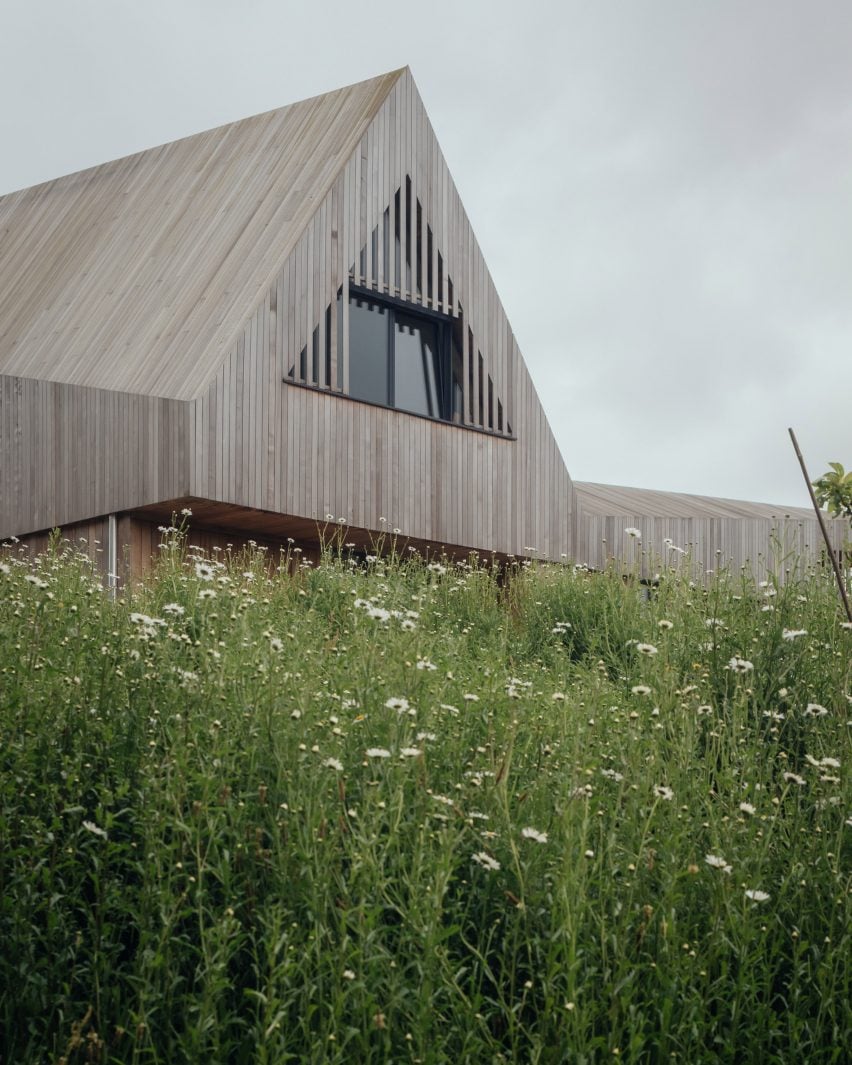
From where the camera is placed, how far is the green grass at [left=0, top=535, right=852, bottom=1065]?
443 centimetres

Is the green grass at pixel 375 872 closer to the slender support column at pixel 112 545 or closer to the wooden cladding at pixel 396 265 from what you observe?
the slender support column at pixel 112 545

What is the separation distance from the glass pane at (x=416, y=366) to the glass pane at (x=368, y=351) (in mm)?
200

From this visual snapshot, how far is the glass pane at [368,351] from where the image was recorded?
15609mm

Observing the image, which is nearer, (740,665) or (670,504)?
(740,665)

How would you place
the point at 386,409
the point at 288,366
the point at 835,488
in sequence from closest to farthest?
the point at 288,366 < the point at 386,409 < the point at 835,488

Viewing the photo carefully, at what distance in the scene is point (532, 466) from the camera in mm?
17438

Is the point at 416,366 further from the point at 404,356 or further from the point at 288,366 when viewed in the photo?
the point at 288,366

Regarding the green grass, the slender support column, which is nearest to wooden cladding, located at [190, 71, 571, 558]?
the slender support column

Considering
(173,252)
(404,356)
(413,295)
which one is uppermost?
(173,252)

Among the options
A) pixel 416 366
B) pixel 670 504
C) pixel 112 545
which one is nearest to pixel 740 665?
pixel 112 545

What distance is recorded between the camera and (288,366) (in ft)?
47.7

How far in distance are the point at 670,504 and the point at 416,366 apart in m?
8.95

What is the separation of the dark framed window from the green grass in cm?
922

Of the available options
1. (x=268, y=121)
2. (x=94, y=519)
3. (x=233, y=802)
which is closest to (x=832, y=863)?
(x=233, y=802)
